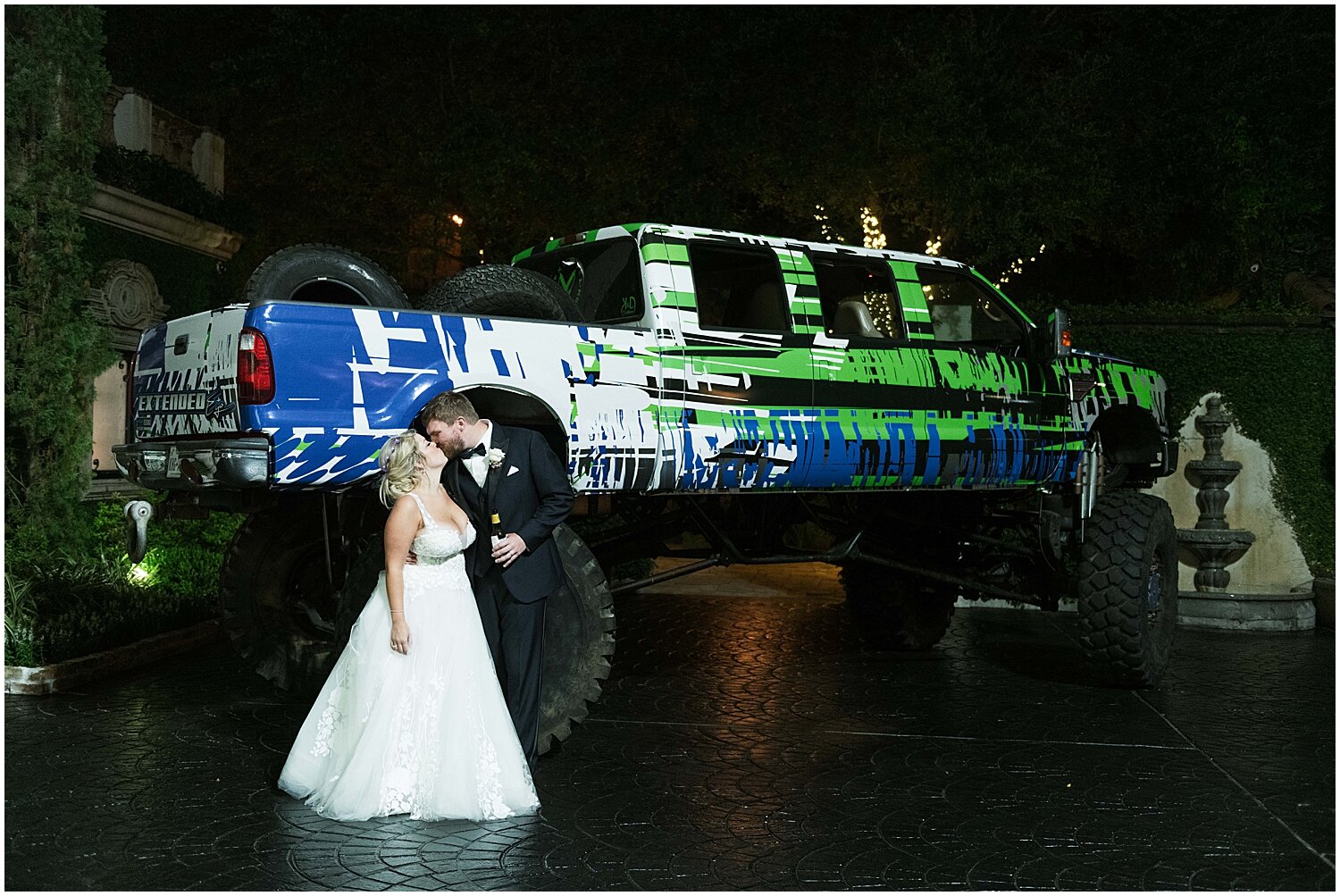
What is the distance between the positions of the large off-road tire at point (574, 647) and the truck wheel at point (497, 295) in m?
1.33

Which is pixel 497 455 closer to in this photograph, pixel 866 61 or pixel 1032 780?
pixel 1032 780

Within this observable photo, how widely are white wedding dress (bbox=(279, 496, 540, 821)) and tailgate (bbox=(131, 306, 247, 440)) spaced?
132 cm

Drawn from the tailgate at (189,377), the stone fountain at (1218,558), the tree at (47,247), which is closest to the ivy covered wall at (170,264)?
the tree at (47,247)

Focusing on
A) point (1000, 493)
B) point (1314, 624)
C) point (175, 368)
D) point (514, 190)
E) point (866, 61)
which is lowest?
point (1314, 624)

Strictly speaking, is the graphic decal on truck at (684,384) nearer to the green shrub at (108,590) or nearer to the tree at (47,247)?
the green shrub at (108,590)

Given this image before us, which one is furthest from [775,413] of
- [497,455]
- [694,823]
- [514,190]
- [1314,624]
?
[514,190]

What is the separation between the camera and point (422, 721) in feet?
19.2

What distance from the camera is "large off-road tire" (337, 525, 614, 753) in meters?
6.73

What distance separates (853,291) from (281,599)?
4.17m

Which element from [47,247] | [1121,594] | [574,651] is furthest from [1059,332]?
[47,247]

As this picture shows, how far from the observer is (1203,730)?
7.88 m

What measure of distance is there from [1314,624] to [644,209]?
10.7 meters

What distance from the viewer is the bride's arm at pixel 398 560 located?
5.88 metres

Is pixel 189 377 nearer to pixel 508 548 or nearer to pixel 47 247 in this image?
pixel 508 548
